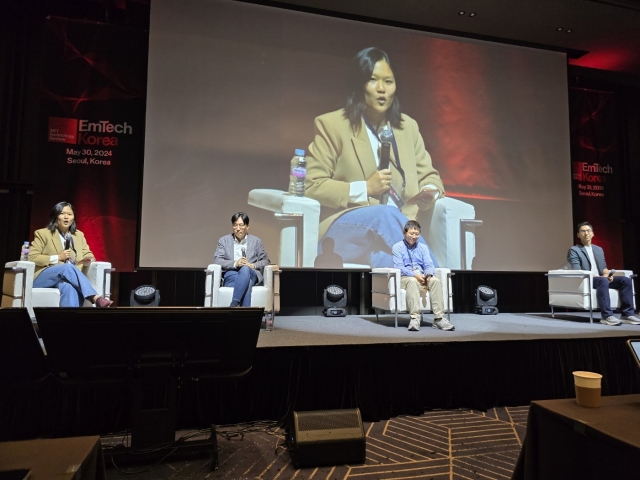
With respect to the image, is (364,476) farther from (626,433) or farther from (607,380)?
(607,380)

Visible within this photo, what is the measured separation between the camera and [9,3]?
4449 mm

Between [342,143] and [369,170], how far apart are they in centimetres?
43

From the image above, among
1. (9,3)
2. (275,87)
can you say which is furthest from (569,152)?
(9,3)

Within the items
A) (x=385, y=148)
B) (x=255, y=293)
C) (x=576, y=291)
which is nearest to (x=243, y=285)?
(x=255, y=293)

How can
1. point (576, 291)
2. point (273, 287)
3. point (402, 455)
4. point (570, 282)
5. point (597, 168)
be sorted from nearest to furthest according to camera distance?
point (402, 455)
point (273, 287)
point (576, 291)
point (570, 282)
point (597, 168)

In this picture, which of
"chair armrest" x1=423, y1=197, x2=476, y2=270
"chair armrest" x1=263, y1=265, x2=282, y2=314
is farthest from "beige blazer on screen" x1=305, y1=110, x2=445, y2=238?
"chair armrest" x1=263, y1=265, x2=282, y2=314

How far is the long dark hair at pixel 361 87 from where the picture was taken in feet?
15.5

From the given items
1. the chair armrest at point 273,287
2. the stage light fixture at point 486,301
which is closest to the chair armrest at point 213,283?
the chair armrest at point 273,287

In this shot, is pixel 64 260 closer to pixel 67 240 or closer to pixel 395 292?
pixel 67 240

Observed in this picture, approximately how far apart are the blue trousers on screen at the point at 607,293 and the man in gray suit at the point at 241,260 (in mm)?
3271

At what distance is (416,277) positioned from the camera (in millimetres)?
3748

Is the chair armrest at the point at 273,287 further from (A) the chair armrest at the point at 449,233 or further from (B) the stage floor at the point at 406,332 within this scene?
(A) the chair armrest at the point at 449,233

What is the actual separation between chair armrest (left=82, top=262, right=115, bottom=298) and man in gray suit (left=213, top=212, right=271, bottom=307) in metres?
0.90

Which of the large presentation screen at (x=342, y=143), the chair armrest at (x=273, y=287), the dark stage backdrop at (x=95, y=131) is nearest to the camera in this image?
the chair armrest at (x=273, y=287)
